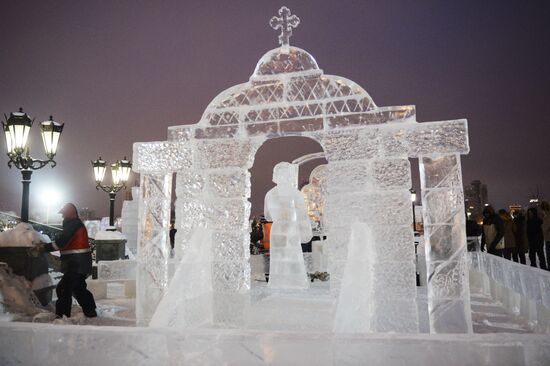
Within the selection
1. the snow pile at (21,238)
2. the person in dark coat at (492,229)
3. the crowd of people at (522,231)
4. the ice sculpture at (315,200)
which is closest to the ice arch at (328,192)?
the snow pile at (21,238)

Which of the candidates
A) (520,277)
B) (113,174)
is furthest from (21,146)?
(520,277)

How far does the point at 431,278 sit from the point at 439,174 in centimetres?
115

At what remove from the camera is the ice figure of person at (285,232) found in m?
6.57

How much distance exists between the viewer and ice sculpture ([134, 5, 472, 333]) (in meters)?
4.21

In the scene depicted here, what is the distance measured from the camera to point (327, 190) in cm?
467

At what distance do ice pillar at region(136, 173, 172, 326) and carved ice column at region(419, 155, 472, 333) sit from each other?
11.0ft

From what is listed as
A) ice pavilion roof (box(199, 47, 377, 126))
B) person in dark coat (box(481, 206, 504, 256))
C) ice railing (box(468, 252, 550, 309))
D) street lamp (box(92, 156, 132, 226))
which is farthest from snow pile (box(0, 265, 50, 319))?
person in dark coat (box(481, 206, 504, 256))

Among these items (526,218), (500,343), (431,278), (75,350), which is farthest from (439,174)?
(526,218)

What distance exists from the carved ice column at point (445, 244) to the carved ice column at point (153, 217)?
314cm

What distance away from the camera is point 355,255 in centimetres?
421

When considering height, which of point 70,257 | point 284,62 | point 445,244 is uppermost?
point 284,62

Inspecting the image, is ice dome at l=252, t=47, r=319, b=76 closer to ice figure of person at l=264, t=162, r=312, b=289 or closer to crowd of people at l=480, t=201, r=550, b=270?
ice figure of person at l=264, t=162, r=312, b=289

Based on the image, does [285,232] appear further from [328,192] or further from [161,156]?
[161,156]

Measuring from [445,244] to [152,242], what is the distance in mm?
3687
